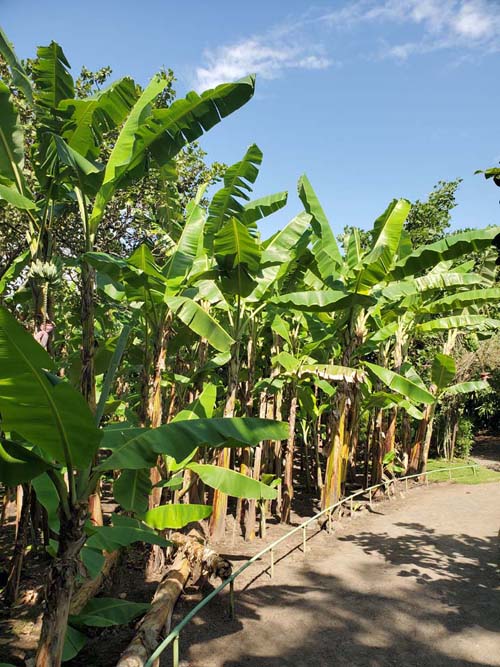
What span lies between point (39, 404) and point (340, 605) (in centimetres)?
617

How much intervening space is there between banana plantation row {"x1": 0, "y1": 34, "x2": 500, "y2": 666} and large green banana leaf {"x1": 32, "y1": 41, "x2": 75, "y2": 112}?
0.06 feet

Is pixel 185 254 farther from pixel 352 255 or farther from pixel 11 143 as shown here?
pixel 352 255

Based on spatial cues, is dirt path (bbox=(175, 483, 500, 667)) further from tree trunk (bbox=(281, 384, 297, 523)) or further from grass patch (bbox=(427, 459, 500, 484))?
grass patch (bbox=(427, 459, 500, 484))

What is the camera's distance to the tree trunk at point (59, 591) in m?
3.66

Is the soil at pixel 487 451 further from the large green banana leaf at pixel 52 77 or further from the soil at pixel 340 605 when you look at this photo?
the large green banana leaf at pixel 52 77

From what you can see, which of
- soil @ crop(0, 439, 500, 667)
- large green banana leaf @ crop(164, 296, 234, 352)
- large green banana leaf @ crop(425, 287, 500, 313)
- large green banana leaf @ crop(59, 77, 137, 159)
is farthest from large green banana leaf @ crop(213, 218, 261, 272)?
large green banana leaf @ crop(425, 287, 500, 313)

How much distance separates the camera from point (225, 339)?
7293 mm

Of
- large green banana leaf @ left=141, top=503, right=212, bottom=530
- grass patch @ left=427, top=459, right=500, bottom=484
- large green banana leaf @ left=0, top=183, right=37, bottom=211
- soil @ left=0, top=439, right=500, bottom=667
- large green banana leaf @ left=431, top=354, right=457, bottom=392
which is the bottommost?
soil @ left=0, top=439, right=500, bottom=667

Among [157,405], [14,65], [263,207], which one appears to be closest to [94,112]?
[14,65]

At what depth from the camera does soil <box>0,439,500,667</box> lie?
6.04 meters

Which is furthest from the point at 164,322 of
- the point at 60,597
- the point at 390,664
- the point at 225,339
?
the point at 390,664

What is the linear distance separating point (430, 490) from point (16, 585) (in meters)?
12.8

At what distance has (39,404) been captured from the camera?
325 centimetres

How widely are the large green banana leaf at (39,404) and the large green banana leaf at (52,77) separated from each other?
4193 millimetres
